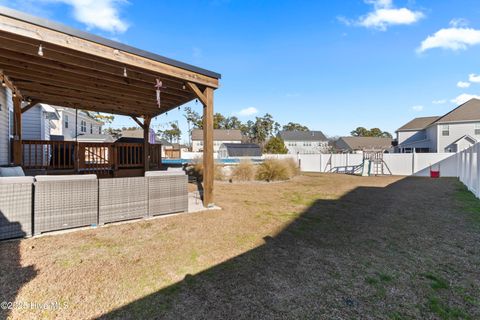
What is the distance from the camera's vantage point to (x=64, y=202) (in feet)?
11.2

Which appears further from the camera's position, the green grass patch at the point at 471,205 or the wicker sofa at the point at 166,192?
the green grass patch at the point at 471,205

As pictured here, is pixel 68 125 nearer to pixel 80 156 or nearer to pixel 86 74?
pixel 80 156

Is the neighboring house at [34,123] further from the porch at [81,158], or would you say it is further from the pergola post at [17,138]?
the pergola post at [17,138]

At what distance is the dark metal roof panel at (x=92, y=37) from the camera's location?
9.98ft

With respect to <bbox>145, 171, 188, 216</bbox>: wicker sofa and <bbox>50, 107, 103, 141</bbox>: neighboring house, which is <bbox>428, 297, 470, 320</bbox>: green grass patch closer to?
<bbox>145, 171, 188, 216</bbox>: wicker sofa

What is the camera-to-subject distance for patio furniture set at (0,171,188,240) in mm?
3078

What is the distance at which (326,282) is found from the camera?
7.48 ft

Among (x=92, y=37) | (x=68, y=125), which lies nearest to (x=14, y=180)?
(x=92, y=37)

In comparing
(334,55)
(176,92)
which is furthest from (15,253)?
(334,55)

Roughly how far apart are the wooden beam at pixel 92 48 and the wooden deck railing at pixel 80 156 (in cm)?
415

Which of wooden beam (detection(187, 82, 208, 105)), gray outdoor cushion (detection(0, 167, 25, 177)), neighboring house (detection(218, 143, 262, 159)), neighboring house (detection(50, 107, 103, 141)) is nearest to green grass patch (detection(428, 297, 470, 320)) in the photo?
wooden beam (detection(187, 82, 208, 105))

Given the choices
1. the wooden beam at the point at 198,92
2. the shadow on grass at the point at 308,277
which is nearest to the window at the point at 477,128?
the shadow on grass at the point at 308,277

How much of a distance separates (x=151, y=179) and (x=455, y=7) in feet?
32.3

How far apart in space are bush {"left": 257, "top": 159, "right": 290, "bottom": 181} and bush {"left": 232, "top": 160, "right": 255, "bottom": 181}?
0.37m
